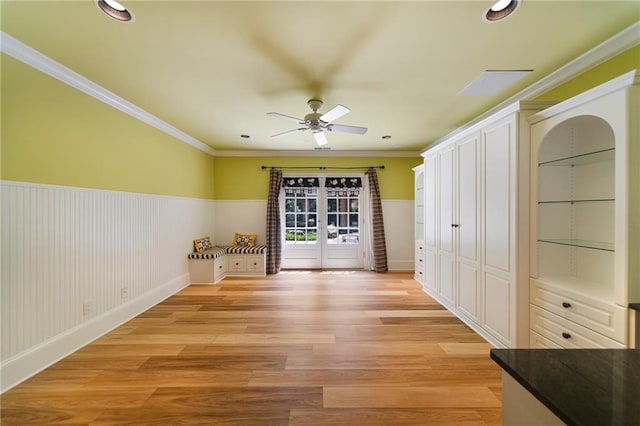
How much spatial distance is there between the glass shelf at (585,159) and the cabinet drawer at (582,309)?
97 cm

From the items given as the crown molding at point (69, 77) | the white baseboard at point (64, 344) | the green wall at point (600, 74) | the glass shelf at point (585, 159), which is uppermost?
the crown molding at point (69, 77)

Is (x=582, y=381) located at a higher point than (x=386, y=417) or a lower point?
higher

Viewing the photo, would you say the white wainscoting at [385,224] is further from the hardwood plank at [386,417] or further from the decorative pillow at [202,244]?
the hardwood plank at [386,417]

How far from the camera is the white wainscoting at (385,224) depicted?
552 centimetres

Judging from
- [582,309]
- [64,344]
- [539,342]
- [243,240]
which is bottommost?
[64,344]

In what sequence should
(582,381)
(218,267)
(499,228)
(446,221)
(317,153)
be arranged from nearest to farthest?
(582,381)
(499,228)
(446,221)
(218,267)
(317,153)

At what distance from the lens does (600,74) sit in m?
2.10

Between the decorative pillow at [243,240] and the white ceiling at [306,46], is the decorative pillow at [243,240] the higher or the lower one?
the lower one

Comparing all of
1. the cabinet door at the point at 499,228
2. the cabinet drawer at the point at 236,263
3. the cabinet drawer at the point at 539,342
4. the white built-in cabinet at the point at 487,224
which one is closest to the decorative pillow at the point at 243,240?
the cabinet drawer at the point at 236,263

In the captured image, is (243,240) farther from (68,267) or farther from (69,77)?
(69,77)

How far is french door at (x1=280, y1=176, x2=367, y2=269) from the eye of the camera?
561cm

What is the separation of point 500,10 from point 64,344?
4.10 metres

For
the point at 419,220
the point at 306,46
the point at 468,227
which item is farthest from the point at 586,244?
the point at 419,220

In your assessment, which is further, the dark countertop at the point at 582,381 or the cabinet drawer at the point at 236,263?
the cabinet drawer at the point at 236,263
